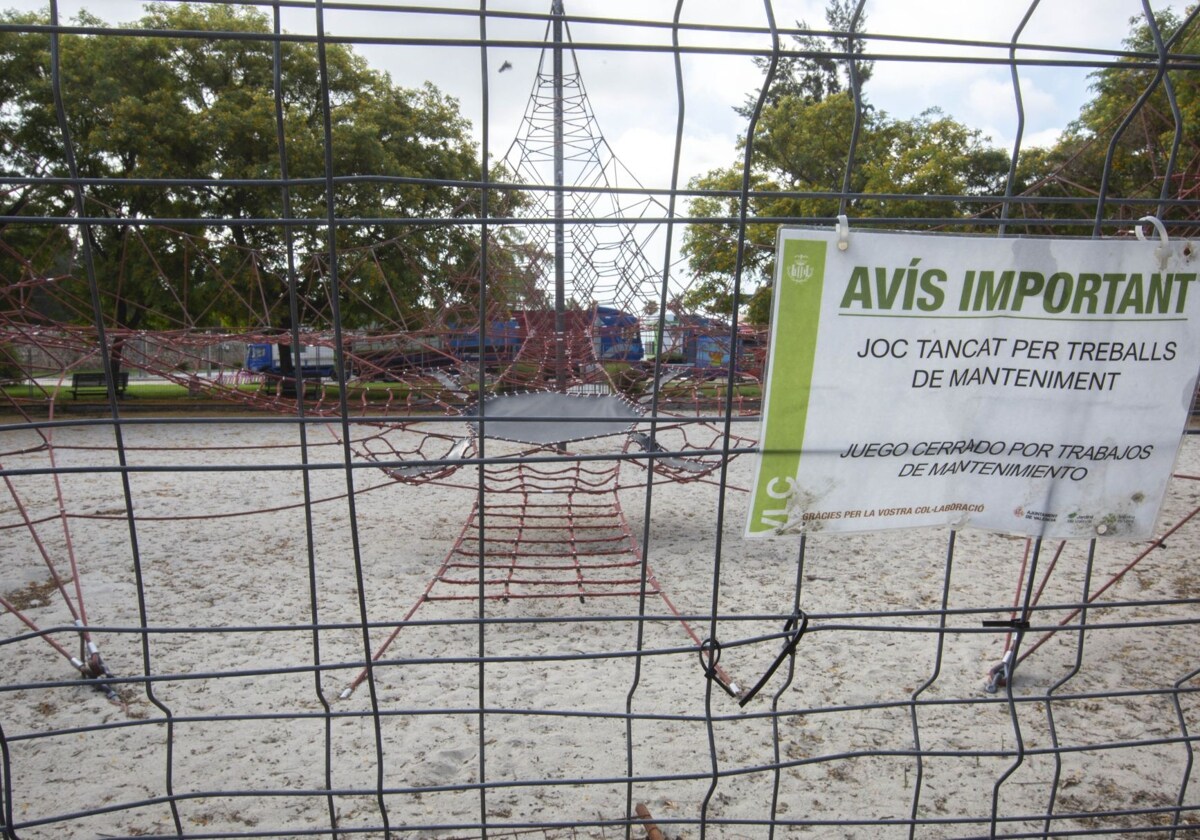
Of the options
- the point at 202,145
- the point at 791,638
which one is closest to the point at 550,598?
the point at 791,638

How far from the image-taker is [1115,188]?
10977 mm

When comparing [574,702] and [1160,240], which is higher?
[1160,240]

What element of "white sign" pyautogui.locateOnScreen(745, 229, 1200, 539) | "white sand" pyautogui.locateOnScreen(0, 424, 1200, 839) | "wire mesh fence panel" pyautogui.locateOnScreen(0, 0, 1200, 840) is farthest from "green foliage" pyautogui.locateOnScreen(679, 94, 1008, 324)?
"white sign" pyautogui.locateOnScreen(745, 229, 1200, 539)

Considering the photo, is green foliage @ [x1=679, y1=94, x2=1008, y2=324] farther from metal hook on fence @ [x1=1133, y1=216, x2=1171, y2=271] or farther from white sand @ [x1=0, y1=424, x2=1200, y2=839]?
metal hook on fence @ [x1=1133, y1=216, x2=1171, y2=271]

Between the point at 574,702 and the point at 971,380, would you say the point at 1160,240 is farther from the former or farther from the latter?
the point at 574,702

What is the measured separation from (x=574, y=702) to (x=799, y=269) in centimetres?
202

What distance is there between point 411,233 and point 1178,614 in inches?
317

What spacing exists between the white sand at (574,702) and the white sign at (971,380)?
212 millimetres

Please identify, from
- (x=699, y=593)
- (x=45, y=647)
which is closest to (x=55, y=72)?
(x=45, y=647)

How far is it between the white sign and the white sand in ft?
0.70

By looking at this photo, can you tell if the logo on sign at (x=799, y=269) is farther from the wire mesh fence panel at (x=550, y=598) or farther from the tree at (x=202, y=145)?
the tree at (x=202, y=145)

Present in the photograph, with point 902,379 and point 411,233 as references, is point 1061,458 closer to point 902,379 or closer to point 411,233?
point 902,379

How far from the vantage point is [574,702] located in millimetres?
2848

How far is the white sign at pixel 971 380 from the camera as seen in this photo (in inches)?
50.5
